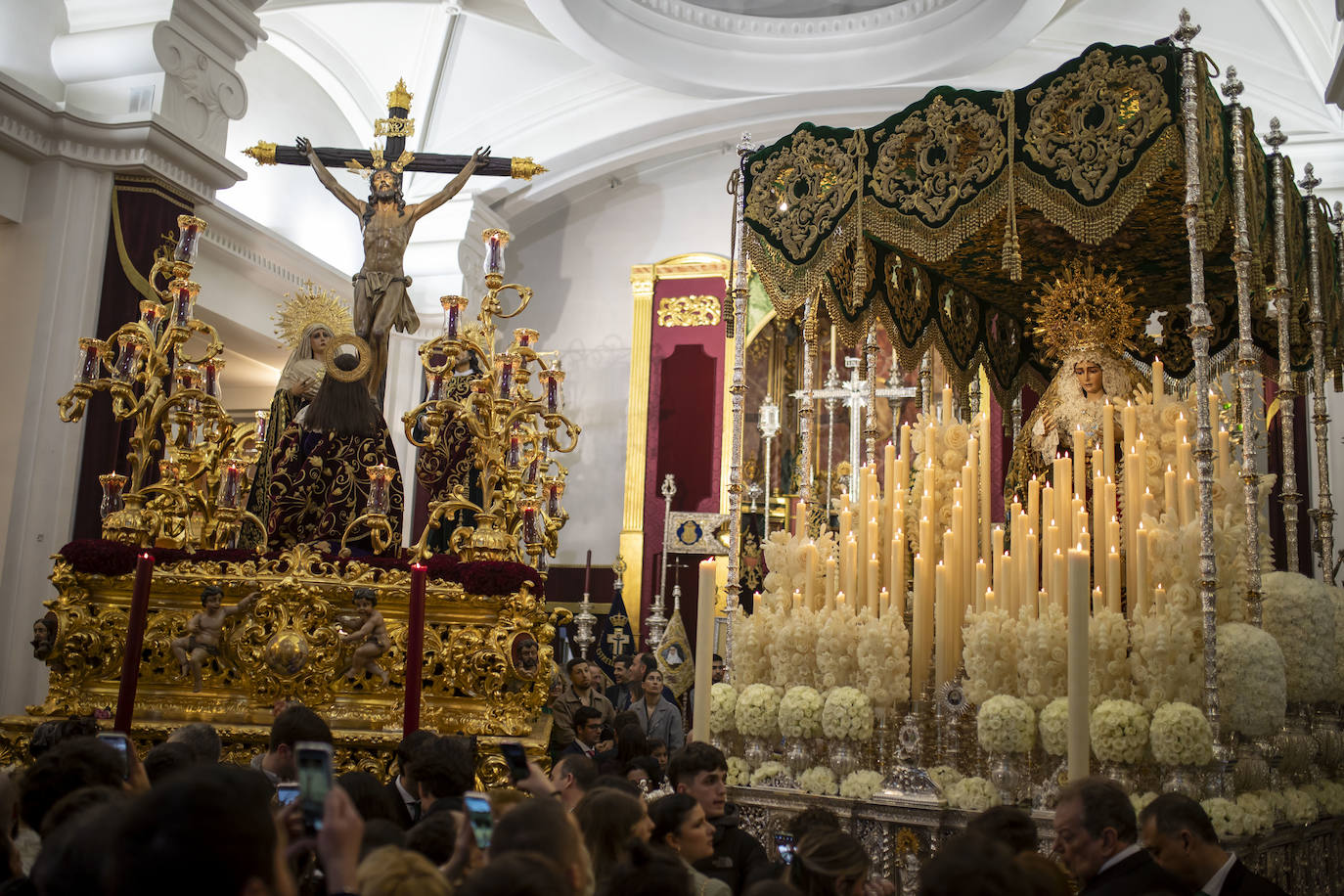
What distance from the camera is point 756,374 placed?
45.2 ft

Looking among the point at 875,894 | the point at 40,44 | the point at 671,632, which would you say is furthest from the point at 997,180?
the point at 40,44

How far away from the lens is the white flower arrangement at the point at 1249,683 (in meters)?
4.95

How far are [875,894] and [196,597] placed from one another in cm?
364

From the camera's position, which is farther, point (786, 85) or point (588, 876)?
point (786, 85)

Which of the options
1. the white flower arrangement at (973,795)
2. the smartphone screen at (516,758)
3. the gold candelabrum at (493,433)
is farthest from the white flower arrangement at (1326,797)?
the smartphone screen at (516,758)

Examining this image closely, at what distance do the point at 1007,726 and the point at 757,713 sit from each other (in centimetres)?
119

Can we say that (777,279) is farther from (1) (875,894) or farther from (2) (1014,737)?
(1) (875,894)

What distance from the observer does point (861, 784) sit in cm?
529

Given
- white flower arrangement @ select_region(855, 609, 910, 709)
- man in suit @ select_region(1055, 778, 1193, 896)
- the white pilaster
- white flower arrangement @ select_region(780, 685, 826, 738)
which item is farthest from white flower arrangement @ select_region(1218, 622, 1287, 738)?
the white pilaster

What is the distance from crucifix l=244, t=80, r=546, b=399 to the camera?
21.8 ft

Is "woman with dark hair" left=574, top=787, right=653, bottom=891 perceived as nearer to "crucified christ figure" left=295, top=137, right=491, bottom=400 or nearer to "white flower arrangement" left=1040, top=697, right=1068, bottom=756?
"white flower arrangement" left=1040, top=697, right=1068, bottom=756

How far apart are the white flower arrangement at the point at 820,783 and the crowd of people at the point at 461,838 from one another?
150cm

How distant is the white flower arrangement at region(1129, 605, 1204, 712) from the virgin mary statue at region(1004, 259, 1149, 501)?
2019 millimetres

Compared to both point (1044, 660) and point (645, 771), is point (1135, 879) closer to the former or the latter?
point (645, 771)
